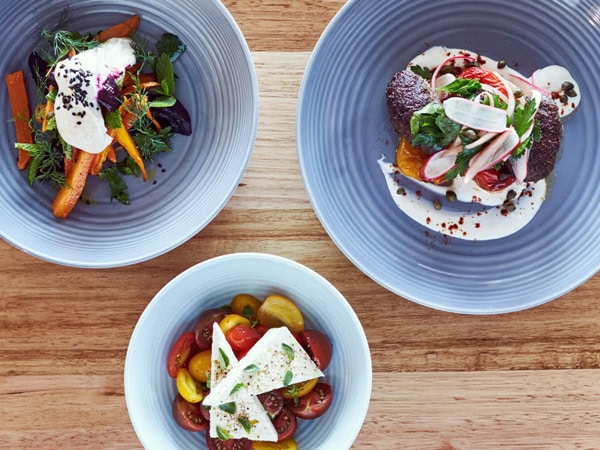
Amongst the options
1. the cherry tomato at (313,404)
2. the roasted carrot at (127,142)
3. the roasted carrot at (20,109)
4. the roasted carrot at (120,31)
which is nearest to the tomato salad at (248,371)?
the cherry tomato at (313,404)

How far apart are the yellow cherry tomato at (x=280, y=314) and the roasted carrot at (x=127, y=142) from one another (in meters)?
0.48

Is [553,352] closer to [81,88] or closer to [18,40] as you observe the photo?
[81,88]

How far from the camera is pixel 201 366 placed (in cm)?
160

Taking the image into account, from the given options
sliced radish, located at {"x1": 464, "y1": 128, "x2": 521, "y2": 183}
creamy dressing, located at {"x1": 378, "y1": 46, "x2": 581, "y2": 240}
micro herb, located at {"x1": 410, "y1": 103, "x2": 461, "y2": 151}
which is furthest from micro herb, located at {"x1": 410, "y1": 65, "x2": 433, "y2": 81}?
sliced radish, located at {"x1": 464, "y1": 128, "x2": 521, "y2": 183}

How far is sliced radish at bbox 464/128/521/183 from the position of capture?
5.21ft

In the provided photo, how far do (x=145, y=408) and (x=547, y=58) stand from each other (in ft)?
4.52

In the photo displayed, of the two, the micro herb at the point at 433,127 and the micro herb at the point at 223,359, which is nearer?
the micro herb at the point at 223,359

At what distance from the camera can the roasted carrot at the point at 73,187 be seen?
1.62 meters

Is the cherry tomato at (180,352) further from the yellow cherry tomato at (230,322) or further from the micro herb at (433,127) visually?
the micro herb at (433,127)

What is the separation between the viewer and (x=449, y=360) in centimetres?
175

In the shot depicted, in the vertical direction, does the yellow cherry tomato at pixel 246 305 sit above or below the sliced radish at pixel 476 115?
below

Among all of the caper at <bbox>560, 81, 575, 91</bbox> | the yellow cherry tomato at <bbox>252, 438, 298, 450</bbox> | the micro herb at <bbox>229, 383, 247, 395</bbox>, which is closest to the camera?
the micro herb at <bbox>229, 383, 247, 395</bbox>

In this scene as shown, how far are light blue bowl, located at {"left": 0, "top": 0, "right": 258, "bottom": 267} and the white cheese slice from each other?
33cm

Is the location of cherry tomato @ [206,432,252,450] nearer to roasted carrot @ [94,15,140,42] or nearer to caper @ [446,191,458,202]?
caper @ [446,191,458,202]
